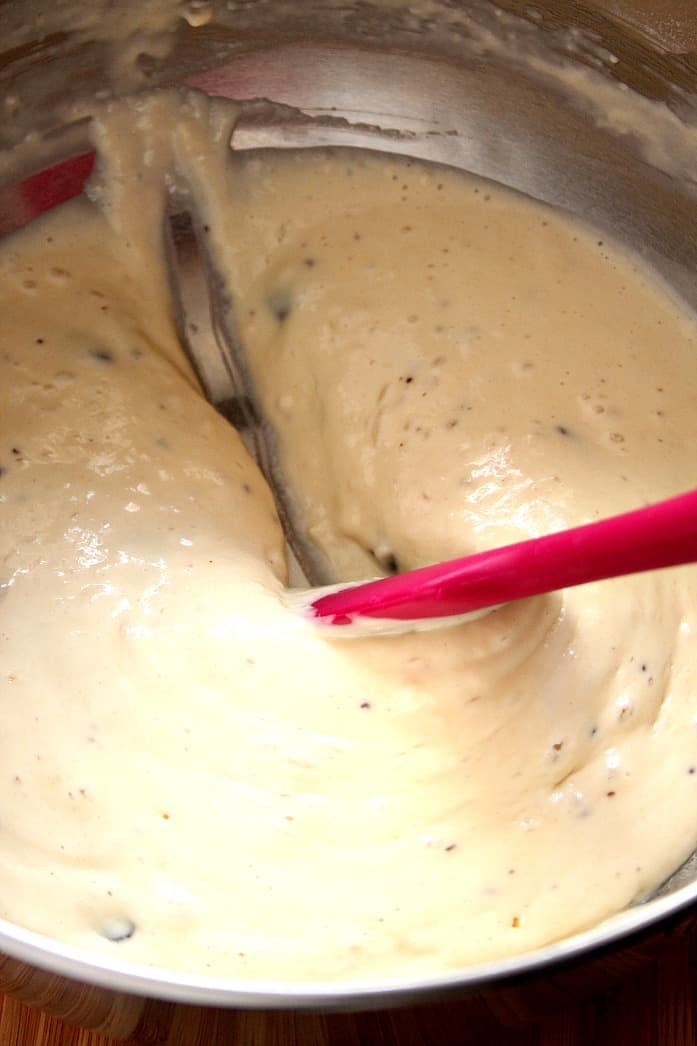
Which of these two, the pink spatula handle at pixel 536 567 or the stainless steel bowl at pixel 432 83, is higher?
the stainless steel bowl at pixel 432 83

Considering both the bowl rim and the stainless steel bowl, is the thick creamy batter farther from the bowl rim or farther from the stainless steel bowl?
the bowl rim

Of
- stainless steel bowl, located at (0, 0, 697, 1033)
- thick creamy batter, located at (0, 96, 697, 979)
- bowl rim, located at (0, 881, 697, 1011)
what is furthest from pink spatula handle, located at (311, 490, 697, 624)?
stainless steel bowl, located at (0, 0, 697, 1033)

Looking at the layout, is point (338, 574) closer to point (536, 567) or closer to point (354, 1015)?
point (536, 567)

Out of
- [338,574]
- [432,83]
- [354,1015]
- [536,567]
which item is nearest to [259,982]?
[354,1015]

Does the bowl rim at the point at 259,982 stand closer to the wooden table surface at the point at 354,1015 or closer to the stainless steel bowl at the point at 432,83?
the wooden table surface at the point at 354,1015

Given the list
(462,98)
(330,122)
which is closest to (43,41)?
(330,122)

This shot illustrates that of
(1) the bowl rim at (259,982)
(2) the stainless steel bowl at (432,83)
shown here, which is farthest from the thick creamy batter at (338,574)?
(1) the bowl rim at (259,982)

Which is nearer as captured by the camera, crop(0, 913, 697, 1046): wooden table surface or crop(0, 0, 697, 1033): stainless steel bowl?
crop(0, 913, 697, 1046): wooden table surface
